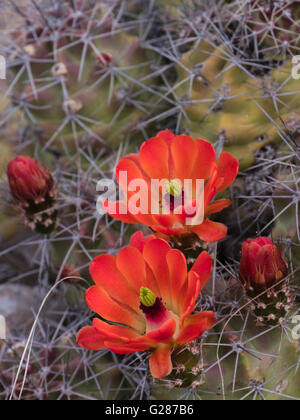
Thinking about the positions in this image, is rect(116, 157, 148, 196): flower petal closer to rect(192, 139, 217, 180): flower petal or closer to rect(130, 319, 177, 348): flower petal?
rect(192, 139, 217, 180): flower petal

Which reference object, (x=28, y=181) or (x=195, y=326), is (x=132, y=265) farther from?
(x=28, y=181)

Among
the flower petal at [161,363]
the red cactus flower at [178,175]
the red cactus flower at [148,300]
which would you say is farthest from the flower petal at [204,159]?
the flower petal at [161,363]

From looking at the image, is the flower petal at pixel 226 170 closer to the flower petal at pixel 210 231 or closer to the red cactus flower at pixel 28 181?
the flower petal at pixel 210 231

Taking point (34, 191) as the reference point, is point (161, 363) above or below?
below

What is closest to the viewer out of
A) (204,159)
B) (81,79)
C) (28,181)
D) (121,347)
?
(121,347)

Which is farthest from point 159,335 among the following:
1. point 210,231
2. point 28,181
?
point 28,181

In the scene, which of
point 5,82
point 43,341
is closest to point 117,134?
point 5,82
